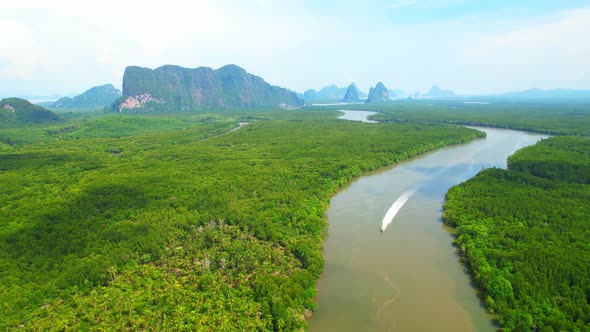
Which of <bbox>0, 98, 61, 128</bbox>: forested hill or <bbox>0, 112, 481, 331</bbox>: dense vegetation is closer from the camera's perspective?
<bbox>0, 112, 481, 331</bbox>: dense vegetation

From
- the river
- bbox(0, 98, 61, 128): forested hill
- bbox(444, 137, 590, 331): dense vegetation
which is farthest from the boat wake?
bbox(0, 98, 61, 128): forested hill

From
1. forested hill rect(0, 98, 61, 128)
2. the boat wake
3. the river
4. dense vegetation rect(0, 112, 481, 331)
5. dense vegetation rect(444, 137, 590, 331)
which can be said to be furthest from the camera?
forested hill rect(0, 98, 61, 128)

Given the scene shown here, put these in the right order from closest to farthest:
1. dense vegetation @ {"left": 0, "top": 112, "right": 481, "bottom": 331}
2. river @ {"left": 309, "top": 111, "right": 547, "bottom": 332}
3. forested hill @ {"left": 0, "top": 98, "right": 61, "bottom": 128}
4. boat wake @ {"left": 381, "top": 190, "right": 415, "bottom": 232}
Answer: dense vegetation @ {"left": 0, "top": 112, "right": 481, "bottom": 331} < river @ {"left": 309, "top": 111, "right": 547, "bottom": 332} < boat wake @ {"left": 381, "top": 190, "right": 415, "bottom": 232} < forested hill @ {"left": 0, "top": 98, "right": 61, "bottom": 128}

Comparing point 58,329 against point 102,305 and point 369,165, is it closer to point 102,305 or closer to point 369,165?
point 102,305

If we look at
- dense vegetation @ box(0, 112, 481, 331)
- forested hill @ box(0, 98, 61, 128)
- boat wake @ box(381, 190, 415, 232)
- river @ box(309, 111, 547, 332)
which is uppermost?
forested hill @ box(0, 98, 61, 128)

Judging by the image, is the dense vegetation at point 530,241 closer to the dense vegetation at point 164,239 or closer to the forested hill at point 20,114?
the dense vegetation at point 164,239

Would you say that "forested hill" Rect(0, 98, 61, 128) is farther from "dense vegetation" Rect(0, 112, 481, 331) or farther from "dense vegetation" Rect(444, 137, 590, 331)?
"dense vegetation" Rect(444, 137, 590, 331)

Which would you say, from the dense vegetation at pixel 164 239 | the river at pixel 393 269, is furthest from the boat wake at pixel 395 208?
the dense vegetation at pixel 164 239
